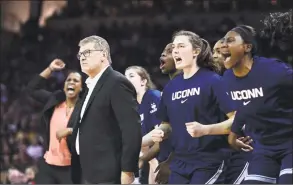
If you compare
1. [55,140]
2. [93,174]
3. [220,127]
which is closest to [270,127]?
[220,127]

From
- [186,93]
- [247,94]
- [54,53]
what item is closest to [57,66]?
[186,93]

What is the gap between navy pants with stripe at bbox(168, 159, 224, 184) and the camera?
14.0 ft

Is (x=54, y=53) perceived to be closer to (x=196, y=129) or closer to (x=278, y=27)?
(x=278, y=27)

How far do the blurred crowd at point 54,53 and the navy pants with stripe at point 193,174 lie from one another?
4.96 feet

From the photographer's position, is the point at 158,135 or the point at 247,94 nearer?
the point at 247,94

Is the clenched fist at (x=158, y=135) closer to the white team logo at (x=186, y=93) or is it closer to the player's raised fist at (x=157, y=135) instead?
the player's raised fist at (x=157, y=135)

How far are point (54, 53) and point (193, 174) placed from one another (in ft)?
13.3

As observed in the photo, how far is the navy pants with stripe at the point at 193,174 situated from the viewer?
4266 mm

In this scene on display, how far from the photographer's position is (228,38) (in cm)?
425

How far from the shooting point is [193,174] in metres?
4.30

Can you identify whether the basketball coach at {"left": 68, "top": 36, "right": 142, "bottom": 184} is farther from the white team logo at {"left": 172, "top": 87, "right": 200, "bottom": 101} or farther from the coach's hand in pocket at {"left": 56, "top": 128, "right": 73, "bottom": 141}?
the coach's hand in pocket at {"left": 56, "top": 128, "right": 73, "bottom": 141}

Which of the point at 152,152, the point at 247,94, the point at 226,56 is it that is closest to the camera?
the point at 247,94

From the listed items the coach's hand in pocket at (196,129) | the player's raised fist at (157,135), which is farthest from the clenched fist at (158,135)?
the coach's hand in pocket at (196,129)

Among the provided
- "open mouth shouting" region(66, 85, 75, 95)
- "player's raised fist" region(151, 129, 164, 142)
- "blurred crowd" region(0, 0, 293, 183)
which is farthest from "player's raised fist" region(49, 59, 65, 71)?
"player's raised fist" region(151, 129, 164, 142)
